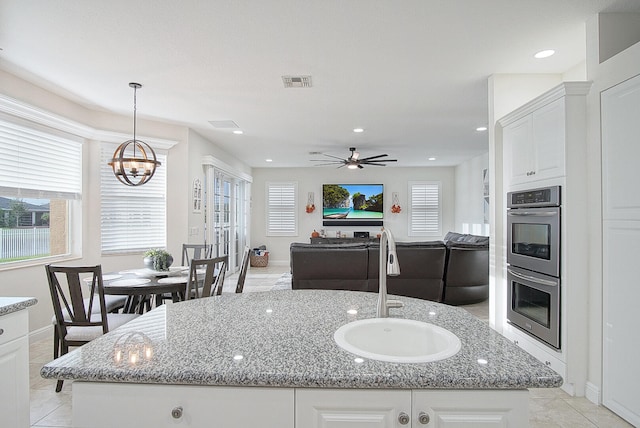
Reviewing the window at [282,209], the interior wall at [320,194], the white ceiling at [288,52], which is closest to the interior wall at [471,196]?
the interior wall at [320,194]

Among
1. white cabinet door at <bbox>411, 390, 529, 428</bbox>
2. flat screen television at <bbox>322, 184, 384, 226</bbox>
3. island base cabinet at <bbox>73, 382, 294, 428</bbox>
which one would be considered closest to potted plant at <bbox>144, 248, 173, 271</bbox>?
island base cabinet at <bbox>73, 382, 294, 428</bbox>

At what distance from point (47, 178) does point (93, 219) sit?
777 mm

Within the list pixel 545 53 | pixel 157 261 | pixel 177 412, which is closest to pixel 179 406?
pixel 177 412

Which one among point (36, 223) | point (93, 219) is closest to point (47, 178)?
point (36, 223)

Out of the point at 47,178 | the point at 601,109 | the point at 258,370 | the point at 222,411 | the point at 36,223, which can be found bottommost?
the point at 222,411

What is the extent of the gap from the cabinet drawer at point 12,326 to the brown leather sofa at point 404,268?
2999 millimetres

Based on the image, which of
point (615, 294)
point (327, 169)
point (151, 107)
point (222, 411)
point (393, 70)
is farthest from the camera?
point (327, 169)

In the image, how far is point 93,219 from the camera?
4469 millimetres

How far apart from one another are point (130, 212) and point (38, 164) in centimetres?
Result: 123

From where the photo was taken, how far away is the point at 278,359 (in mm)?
1019

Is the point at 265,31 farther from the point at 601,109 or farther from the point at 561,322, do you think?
the point at 561,322

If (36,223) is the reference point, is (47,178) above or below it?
above

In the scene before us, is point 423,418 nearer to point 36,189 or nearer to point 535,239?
point 535,239

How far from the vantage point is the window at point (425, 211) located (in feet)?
29.9
